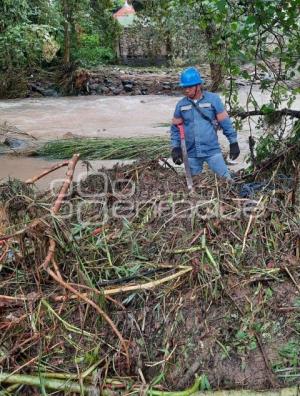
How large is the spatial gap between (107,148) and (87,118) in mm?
5470

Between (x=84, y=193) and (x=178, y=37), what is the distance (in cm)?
1428

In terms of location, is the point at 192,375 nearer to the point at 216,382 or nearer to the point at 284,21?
the point at 216,382

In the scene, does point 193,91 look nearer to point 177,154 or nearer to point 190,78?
point 190,78

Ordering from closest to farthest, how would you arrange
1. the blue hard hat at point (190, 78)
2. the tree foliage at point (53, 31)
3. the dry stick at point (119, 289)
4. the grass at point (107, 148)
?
the dry stick at point (119, 289) → the blue hard hat at point (190, 78) → the grass at point (107, 148) → the tree foliage at point (53, 31)

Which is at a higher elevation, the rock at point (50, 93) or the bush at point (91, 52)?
the bush at point (91, 52)

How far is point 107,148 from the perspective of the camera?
8.31 metres

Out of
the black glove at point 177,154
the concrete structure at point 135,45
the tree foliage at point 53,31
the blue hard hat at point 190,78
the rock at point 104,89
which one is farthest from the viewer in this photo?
the concrete structure at point 135,45

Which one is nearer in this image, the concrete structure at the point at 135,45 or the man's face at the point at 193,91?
the man's face at the point at 193,91

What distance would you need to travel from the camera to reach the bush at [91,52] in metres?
19.2

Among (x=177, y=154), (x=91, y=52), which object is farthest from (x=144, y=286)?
(x=91, y=52)

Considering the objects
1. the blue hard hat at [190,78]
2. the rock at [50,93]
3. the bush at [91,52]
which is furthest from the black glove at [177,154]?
the bush at [91,52]

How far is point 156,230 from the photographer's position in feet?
10.6

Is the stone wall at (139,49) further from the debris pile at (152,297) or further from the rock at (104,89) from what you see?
the debris pile at (152,297)

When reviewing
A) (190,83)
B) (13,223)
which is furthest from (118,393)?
(190,83)
